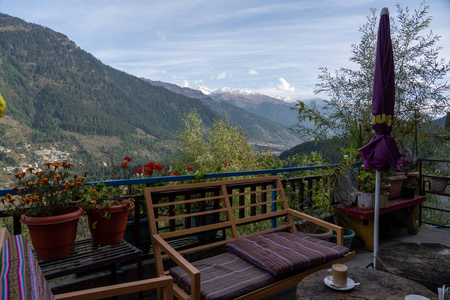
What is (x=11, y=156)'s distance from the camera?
3844cm

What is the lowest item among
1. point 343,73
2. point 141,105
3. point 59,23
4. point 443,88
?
point 443,88

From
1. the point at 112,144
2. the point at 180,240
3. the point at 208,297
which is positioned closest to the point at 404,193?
the point at 180,240

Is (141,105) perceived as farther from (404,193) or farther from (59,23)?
(404,193)

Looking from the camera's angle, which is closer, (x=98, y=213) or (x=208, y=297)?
(x=208, y=297)

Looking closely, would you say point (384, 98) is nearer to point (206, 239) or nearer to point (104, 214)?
point (206, 239)

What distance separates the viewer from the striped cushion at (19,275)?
Result: 81 cm

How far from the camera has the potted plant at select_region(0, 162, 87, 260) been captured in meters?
1.58

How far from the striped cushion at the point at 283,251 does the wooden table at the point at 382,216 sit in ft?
3.76

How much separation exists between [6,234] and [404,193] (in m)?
4.01

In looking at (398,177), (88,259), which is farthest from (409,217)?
(88,259)

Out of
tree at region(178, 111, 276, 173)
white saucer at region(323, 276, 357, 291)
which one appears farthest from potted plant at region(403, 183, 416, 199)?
tree at region(178, 111, 276, 173)

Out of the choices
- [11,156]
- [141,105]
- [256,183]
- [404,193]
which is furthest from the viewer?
[141,105]

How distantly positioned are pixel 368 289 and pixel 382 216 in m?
2.49

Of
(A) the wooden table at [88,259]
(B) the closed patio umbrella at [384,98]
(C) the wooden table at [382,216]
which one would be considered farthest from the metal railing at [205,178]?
(B) the closed patio umbrella at [384,98]
